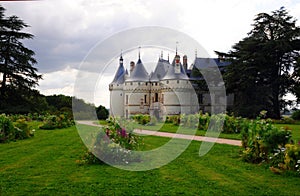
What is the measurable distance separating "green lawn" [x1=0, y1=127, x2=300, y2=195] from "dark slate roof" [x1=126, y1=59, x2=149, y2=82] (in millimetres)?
18013

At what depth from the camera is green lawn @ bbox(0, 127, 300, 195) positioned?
403 centimetres

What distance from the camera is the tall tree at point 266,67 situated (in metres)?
24.2

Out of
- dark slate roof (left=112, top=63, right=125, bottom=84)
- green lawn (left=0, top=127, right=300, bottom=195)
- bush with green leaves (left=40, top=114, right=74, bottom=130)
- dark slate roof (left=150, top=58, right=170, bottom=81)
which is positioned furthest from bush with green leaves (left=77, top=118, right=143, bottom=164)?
dark slate roof (left=112, top=63, right=125, bottom=84)

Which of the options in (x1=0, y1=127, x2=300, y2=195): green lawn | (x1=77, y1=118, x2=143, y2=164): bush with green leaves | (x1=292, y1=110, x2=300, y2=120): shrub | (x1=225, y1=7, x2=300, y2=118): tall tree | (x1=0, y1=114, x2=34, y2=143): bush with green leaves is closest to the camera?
(x1=0, y1=127, x2=300, y2=195): green lawn

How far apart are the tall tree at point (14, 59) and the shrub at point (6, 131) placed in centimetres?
1741

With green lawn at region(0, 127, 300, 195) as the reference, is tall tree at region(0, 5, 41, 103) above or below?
above

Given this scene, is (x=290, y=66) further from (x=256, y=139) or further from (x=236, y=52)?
(x=256, y=139)

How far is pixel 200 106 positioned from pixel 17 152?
2506 centimetres

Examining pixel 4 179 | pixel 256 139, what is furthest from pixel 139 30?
pixel 4 179

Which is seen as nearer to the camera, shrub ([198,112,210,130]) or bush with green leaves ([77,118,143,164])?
bush with green leaves ([77,118,143,164])

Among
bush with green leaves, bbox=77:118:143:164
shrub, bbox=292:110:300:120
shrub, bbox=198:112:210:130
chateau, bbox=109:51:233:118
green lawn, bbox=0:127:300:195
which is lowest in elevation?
green lawn, bbox=0:127:300:195

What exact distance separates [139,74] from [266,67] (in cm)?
1053

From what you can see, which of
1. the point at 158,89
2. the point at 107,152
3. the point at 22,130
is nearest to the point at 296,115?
the point at 158,89

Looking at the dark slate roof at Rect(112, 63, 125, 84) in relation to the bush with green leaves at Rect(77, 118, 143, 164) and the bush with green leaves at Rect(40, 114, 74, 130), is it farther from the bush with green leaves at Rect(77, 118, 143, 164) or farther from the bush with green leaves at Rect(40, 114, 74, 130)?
the bush with green leaves at Rect(77, 118, 143, 164)
